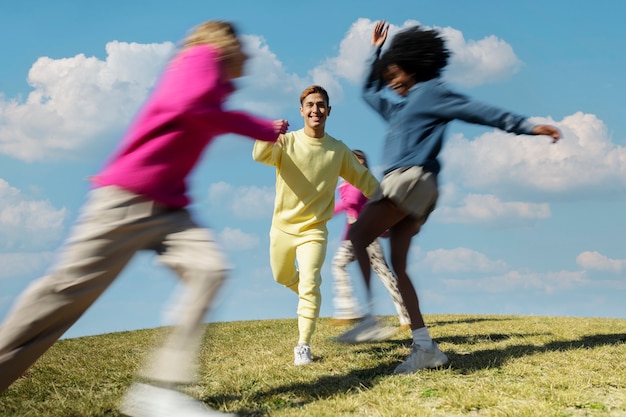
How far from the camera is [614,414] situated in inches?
159

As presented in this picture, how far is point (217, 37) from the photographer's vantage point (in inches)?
148

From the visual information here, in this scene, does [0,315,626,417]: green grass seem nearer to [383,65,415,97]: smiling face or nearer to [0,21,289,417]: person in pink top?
[0,21,289,417]: person in pink top

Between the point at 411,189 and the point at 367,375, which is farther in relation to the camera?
the point at 367,375

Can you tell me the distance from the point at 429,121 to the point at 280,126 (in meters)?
1.41

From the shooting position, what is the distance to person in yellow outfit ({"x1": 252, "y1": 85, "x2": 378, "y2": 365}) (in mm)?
5742

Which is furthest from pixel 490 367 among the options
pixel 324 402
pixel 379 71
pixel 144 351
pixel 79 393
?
pixel 144 351

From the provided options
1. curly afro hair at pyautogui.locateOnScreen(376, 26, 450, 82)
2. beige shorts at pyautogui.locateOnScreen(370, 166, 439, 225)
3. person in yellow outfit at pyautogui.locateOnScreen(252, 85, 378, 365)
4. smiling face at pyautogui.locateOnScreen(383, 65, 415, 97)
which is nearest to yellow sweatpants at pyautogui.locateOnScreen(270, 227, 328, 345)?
person in yellow outfit at pyautogui.locateOnScreen(252, 85, 378, 365)

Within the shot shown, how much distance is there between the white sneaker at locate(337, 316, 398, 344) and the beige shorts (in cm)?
110

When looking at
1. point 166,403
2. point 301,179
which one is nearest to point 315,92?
point 301,179

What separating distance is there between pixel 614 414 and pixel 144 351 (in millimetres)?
6032

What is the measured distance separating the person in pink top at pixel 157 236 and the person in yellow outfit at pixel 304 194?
2.14 m

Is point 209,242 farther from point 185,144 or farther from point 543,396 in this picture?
point 543,396

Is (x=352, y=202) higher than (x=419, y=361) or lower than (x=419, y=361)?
higher

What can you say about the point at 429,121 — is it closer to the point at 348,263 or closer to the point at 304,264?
the point at 304,264
